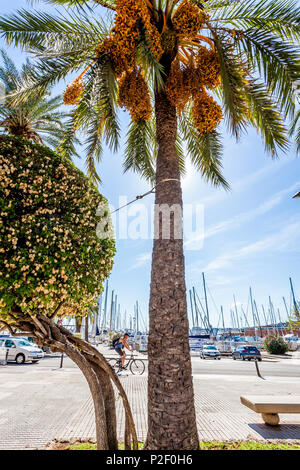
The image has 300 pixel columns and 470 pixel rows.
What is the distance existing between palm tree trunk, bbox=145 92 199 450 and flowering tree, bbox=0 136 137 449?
0.95 meters

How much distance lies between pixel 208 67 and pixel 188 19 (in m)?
0.82

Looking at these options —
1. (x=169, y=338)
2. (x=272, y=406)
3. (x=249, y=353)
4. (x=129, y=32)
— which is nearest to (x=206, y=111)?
(x=129, y=32)

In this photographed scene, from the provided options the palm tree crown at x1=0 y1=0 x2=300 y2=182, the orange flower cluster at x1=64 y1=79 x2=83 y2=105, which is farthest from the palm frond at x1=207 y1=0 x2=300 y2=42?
the orange flower cluster at x1=64 y1=79 x2=83 y2=105

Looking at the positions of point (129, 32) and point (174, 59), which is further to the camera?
point (174, 59)

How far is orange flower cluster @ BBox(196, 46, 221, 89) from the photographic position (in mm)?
5250

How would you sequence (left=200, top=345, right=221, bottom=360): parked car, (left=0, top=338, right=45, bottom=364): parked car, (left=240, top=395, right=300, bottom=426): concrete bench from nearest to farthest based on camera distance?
(left=240, top=395, right=300, bottom=426): concrete bench, (left=0, top=338, right=45, bottom=364): parked car, (left=200, top=345, right=221, bottom=360): parked car

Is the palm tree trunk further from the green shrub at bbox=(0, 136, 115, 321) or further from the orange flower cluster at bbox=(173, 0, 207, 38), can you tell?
Answer: the orange flower cluster at bbox=(173, 0, 207, 38)

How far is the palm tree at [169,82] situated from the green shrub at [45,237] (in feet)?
3.67

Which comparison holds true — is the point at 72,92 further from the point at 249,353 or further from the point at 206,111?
the point at 249,353

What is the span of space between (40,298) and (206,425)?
17.5 ft

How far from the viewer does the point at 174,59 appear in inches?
233

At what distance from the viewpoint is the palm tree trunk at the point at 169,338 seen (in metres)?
3.87

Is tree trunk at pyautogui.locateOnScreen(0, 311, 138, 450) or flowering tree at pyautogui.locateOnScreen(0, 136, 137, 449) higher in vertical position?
flowering tree at pyautogui.locateOnScreen(0, 136, 137, 449)
